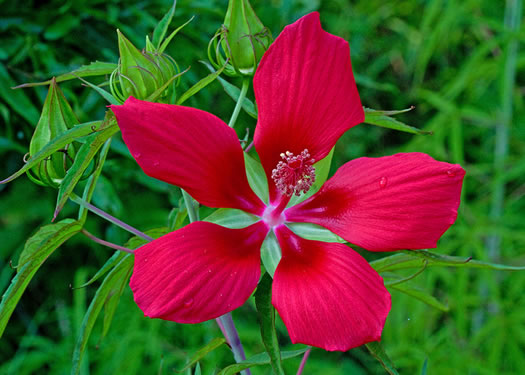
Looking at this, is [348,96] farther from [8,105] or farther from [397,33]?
[397,33]

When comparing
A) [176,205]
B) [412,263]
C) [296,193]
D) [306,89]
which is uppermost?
[306,89]

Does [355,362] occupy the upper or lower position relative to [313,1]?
lower

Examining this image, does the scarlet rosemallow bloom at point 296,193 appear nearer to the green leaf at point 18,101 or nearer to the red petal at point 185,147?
the red petal at point 185,147

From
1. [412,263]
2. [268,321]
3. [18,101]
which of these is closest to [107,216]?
[268,321]

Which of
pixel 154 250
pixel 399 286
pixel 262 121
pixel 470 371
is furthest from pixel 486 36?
pixel 154 250

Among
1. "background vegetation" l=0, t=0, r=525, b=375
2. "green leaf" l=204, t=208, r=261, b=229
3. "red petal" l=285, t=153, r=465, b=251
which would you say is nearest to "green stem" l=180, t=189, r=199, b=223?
"green leaf" l=204, t=208, r=261, b=229

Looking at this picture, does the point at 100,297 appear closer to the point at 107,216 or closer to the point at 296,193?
the point at 107,216
